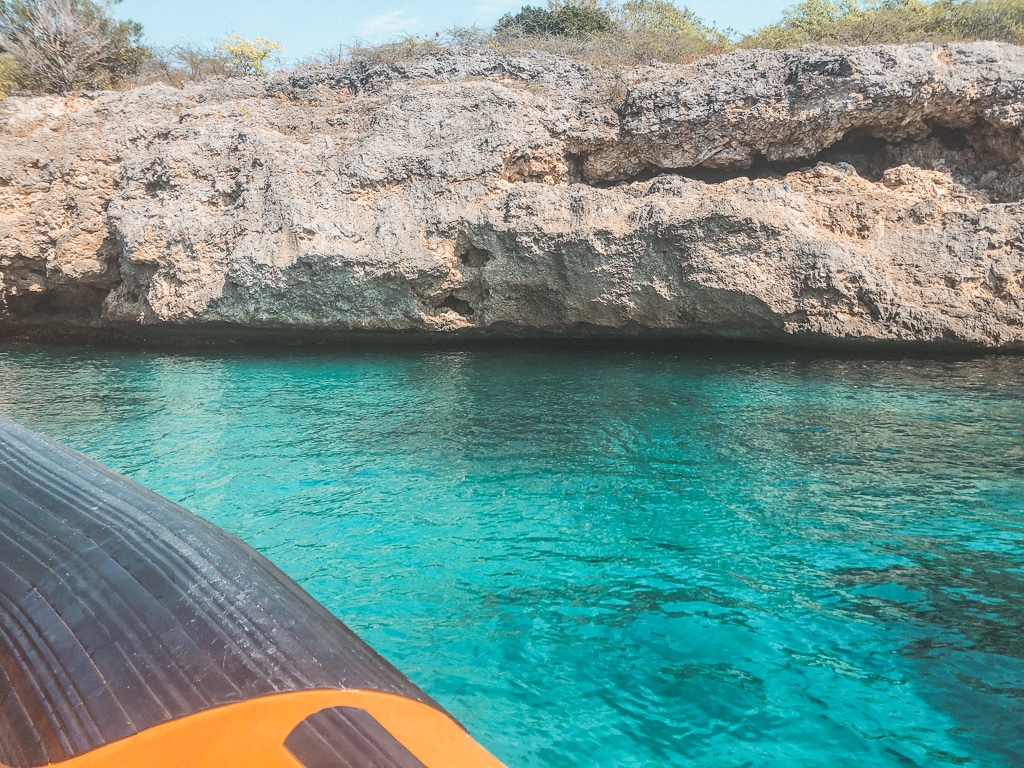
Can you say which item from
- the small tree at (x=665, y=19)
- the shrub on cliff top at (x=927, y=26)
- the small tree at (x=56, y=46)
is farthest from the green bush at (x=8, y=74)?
the shrub on cliff top at (x=927, y=26)

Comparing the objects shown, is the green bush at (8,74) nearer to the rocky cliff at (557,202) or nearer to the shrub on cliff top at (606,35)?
the rocky cliff at (557,202)

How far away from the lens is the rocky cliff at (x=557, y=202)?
8773 mm

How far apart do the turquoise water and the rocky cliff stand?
4.13 ft

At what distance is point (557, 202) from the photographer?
30.9 feet

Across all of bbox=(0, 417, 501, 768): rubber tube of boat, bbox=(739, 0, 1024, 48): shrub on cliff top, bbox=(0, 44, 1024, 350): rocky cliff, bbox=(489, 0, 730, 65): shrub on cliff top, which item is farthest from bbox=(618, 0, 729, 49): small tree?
bbox=(0, 417, 501, 768): rubber tube of boat

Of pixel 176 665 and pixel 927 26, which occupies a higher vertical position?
pixel 927 26

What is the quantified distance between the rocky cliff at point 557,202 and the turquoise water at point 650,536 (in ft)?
4.13

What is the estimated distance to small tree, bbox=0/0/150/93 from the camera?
12992mm

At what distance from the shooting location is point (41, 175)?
10961 millimetres

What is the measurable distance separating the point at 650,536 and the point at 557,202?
605 cm

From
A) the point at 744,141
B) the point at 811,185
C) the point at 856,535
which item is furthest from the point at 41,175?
the point at 856,535

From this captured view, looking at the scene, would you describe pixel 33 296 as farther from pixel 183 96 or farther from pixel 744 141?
pixel 744 141

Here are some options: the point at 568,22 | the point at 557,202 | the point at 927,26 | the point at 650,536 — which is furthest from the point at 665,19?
the point at 650,536

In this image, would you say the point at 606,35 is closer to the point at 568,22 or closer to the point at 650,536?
the point at 568,22
